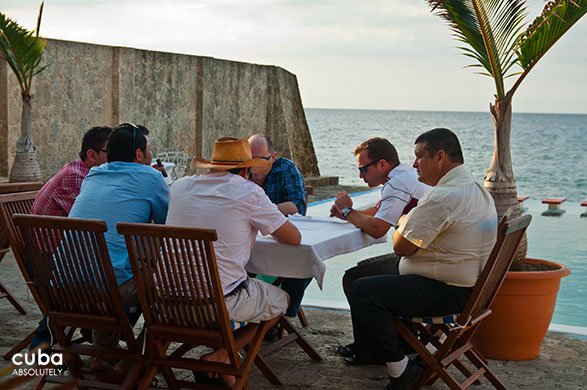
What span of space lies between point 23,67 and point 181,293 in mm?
7997

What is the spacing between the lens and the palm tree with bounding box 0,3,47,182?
10.4 m

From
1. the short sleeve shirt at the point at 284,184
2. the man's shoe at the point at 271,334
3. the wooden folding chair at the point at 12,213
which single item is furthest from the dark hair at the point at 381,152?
the wooden folding chair at the point at 12,213

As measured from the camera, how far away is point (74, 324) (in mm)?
3678

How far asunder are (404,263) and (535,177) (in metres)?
35.2

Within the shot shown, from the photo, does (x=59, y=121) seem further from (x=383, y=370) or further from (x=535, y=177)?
(x=535, y=177)

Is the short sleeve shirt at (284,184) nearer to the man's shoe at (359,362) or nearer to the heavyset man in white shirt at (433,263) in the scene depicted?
the man's shoe at (359,362)

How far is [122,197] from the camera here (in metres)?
3.93

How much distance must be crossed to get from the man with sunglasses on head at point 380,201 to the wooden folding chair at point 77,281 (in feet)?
4.25

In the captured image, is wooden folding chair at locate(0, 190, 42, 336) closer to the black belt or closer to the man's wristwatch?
the black belt

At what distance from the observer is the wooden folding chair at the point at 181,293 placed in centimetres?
325

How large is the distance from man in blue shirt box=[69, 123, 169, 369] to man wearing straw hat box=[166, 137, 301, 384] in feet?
1.06

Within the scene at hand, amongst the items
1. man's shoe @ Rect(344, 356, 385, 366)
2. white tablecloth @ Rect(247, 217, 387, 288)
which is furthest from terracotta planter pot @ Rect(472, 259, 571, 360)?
white tablecloth @ Rect(247, 217, 387, 288)

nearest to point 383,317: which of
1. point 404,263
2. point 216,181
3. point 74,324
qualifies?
point 404,263

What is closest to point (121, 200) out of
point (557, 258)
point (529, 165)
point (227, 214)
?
point (227, 214)
